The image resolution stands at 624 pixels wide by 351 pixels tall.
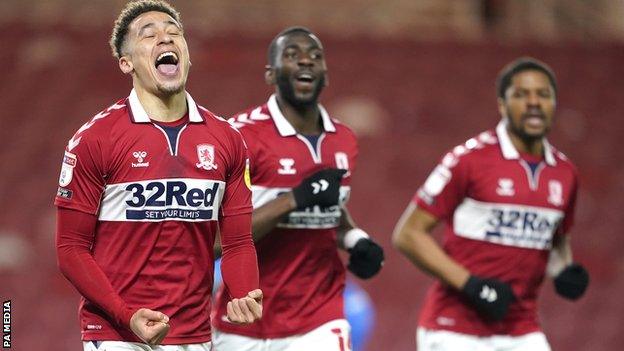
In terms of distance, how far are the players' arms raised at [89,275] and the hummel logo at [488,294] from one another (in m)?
1.96

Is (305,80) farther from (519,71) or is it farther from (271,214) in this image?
(519,71)

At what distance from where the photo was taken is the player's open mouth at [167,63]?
3975 millimetres

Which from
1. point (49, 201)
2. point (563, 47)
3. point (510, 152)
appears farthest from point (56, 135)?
point (510, 152)

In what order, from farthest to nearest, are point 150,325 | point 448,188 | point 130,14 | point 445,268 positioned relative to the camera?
point 448,188 < point 445,268 < point 130,14 < point 150,325

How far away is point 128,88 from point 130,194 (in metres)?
7.04

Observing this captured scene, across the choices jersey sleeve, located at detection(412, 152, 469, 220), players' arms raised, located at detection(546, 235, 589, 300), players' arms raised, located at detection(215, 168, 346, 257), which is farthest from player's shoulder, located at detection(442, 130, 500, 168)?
players' arms raised, located at detection(215, 168, 346, 257)

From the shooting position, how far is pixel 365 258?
204 inches

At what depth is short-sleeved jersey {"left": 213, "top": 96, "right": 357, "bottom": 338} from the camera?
5004 millimetres

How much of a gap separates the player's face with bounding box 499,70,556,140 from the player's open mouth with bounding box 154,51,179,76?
2.19 m

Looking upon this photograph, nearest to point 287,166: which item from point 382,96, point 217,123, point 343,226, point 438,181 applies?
point 343,226

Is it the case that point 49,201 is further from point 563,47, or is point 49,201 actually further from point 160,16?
point 160,16

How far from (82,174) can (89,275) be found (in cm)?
31

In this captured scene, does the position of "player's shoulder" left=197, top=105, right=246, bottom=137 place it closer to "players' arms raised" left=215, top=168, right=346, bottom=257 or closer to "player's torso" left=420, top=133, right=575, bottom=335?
"players' arms raised" left=215, top=168, right=346, bottom=257

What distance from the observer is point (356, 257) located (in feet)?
17.0
